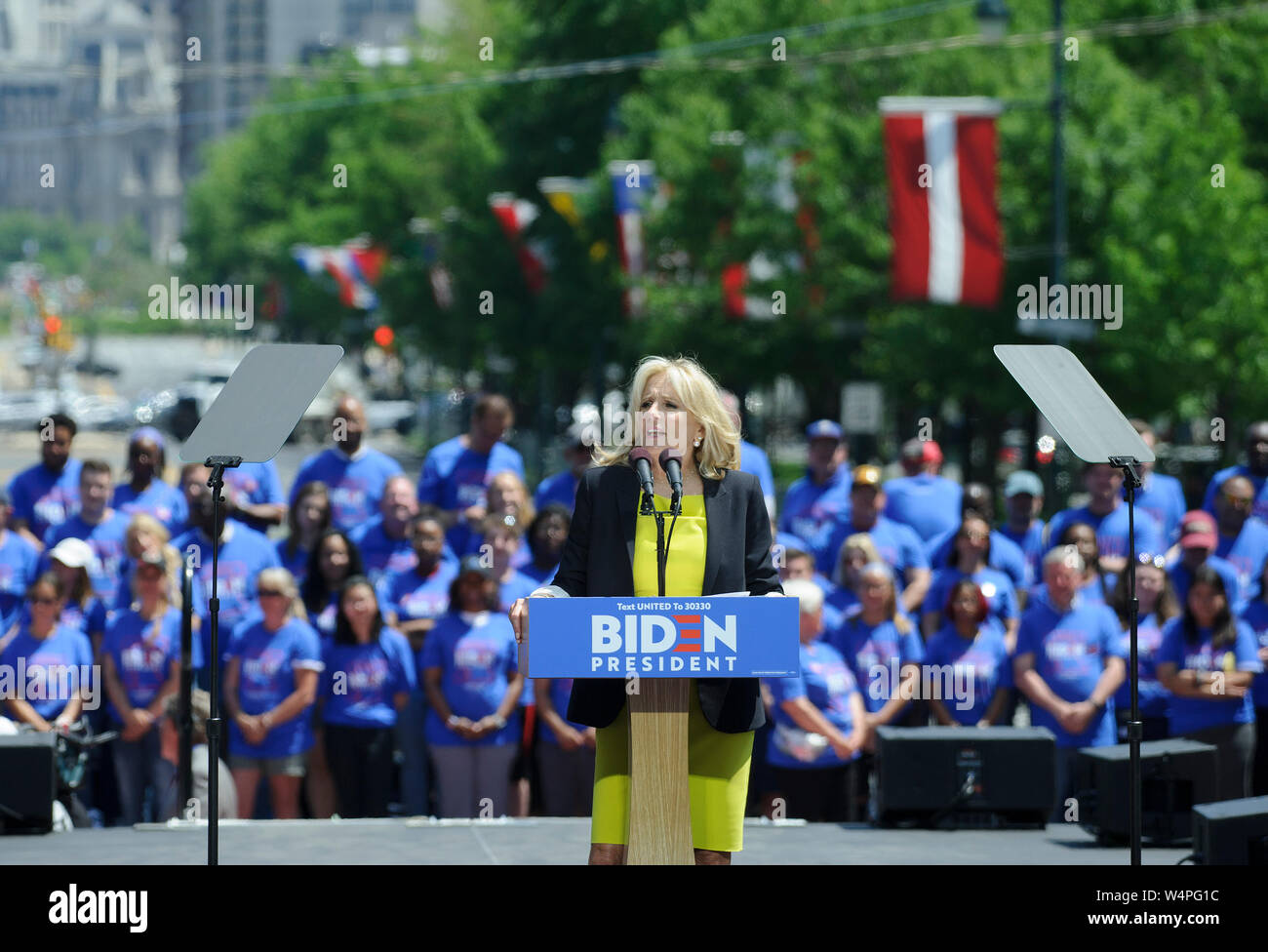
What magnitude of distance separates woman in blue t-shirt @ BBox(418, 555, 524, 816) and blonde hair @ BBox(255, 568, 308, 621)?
27.9 inches

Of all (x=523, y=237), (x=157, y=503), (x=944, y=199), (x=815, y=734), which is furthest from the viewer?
(x=523, y=237)

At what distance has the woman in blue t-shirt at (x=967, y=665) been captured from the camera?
35.2ft

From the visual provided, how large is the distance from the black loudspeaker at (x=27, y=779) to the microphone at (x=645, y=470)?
3.98m

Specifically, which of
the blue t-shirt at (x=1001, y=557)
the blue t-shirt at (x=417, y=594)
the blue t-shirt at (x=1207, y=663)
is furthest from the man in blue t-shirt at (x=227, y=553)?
the blue t-shirt at (x=1207, y=663)

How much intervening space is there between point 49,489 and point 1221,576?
23.0ft

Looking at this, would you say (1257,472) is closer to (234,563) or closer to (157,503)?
(234,563)

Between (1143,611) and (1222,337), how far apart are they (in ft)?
46.9

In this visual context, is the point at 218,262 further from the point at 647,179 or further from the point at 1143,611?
the point at 1143,611

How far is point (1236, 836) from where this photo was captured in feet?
24.9

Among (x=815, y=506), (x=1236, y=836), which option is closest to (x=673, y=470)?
(x=1236, y=836)

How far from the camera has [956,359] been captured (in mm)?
28703

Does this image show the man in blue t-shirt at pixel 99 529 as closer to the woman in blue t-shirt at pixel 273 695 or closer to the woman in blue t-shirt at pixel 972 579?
the woman in blue t-shirt at pixel 273 695

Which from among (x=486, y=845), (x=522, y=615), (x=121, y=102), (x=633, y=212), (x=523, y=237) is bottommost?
(x=486, y=845)
